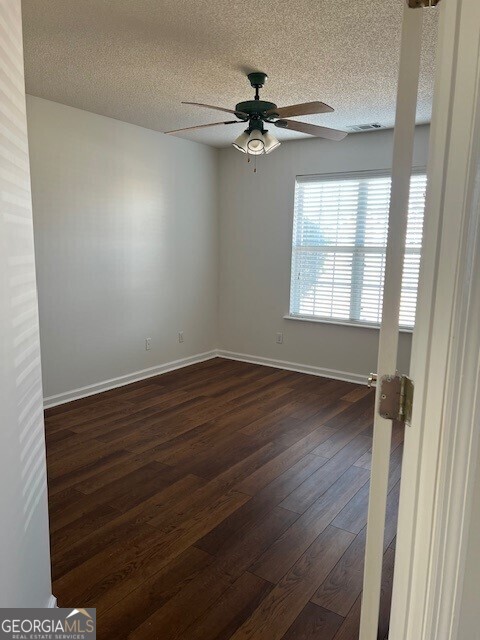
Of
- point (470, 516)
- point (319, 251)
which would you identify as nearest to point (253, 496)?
point (470, 516)

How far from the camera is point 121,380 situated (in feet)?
14.9

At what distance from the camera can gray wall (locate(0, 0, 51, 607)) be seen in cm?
116

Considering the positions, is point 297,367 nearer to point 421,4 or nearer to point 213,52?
point 213,52

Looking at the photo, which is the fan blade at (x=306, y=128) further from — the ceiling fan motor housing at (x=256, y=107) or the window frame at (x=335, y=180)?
the window frame at (x=335, y=180)

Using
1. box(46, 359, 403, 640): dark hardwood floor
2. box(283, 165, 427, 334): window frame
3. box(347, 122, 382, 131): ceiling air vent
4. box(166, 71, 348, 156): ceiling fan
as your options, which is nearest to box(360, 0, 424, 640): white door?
box(46, 359, 403, 640): dark hardwood floor

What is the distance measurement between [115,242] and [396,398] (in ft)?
12.7

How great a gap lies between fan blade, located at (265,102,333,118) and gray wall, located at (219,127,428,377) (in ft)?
6.90

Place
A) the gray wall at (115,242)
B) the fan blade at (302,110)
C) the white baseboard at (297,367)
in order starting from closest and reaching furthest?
the fan blade at (302,110) → the gray wall at (115,242) → the white baseboard at (297,367)

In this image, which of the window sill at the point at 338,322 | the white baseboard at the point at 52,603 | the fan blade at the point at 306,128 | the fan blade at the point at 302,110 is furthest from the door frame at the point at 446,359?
the window sill at the point at 338,322

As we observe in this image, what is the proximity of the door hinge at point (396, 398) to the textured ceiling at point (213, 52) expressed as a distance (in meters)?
1.93

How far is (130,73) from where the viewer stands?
298 centimetres

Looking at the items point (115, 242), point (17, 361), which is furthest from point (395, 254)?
point (115, 242)

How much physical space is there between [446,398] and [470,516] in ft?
0.73

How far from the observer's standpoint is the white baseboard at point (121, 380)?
397 centimetres
